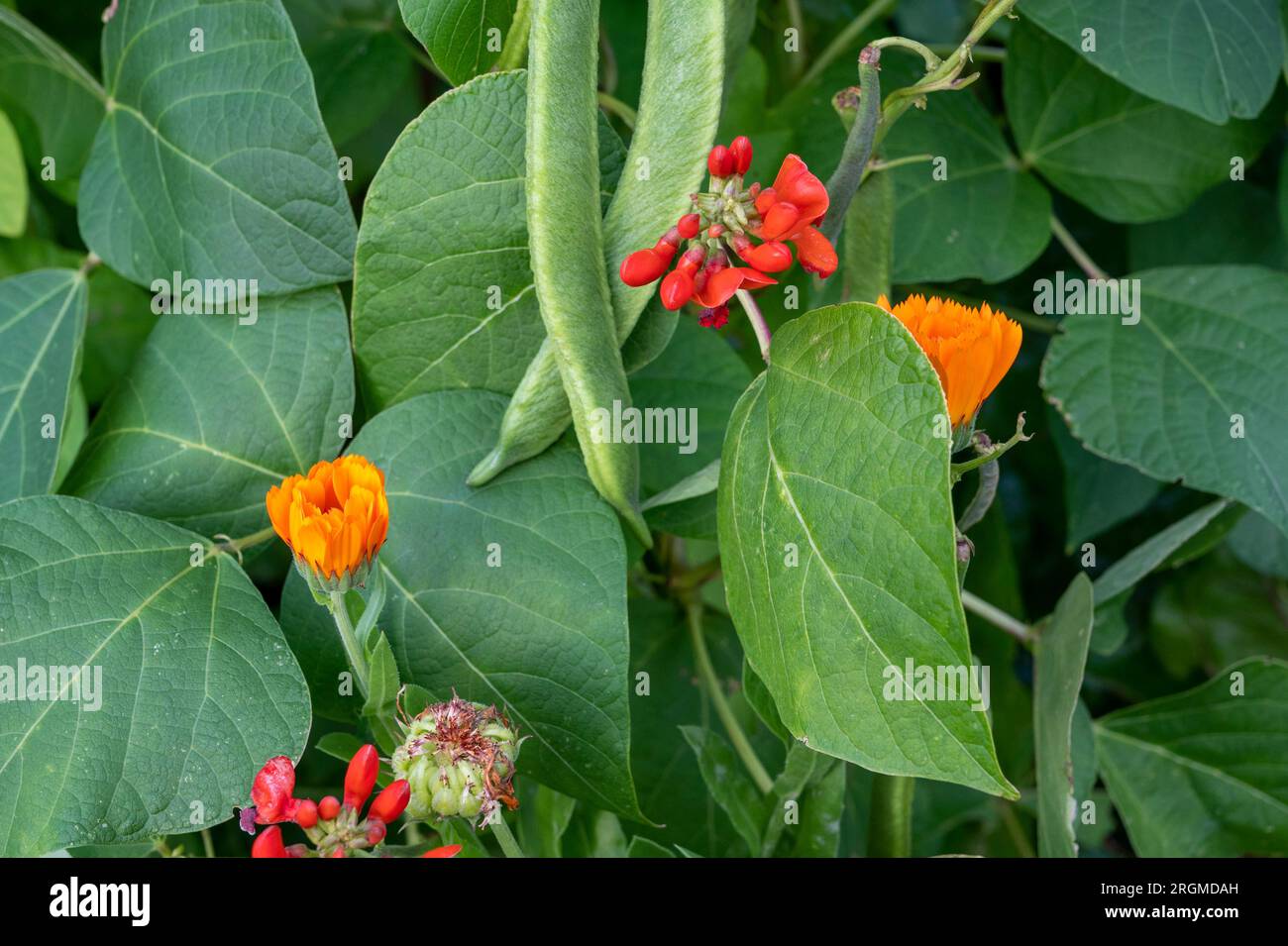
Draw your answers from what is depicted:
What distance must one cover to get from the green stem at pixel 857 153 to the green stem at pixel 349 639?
34 cm

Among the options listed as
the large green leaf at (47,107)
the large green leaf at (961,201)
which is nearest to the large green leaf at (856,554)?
the large green leaf at (961,201)

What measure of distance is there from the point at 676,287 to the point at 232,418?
374mm

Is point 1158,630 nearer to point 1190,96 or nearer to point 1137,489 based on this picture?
point 1137,489

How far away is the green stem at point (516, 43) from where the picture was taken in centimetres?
69

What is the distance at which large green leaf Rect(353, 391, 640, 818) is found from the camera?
681 mm

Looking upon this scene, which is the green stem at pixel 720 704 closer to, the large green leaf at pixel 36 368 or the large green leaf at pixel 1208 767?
the large green leaf at pixel 1208 767

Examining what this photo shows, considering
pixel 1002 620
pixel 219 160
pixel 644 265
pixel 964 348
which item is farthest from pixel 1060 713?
pixel 219 160

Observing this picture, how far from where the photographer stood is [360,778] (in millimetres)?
577

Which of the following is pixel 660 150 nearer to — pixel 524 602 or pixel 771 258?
pixel 771 258

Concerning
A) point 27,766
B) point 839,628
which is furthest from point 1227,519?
point 27,766

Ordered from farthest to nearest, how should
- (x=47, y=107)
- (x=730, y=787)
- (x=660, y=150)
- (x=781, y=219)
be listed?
(x=47, y=107)
(x=730, y=787)
(x=660, y=150)
(x=781, y=219)

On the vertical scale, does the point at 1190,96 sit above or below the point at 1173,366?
above

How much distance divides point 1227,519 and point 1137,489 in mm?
179

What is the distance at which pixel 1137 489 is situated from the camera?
112 centimetres
